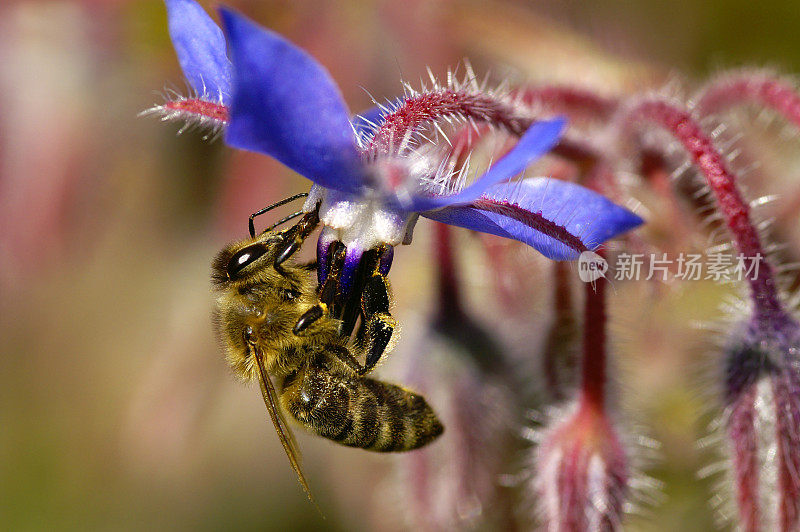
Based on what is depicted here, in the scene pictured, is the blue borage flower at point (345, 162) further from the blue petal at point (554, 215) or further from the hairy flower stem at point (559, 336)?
the hairy flower stem at point (559, 336)

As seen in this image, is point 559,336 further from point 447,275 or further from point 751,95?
point 751,95

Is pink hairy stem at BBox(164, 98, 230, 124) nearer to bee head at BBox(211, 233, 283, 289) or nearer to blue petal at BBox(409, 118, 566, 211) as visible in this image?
bee head at BBox(211, 233, 283, 289)

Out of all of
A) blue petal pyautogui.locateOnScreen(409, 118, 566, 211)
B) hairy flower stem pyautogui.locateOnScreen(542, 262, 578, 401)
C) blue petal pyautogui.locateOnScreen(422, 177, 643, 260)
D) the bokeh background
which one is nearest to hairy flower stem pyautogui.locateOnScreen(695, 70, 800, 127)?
the bokeh background

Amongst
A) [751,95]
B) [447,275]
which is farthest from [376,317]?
[751,95]

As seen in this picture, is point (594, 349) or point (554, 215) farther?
point (594, 349)

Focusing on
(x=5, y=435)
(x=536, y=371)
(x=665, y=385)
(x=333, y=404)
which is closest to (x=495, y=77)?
(x=665, y=385)

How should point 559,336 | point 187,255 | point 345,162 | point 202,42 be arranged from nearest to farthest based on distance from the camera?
point 345,162 → point 202,42 → point 559,336 → point 187,255

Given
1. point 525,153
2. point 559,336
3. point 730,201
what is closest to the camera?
point 525,153
